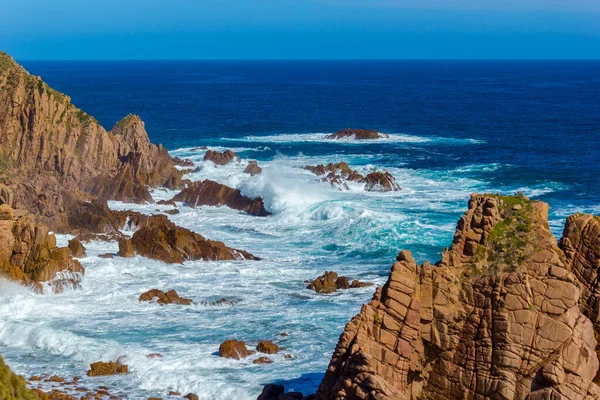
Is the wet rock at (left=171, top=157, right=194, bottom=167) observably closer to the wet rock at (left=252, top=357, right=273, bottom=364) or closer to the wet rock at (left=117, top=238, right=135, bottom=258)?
the wet rock at (left=117, top=238, right=135, bottom=258)

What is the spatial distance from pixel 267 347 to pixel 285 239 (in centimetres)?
2377

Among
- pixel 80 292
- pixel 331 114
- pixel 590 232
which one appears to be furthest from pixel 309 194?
pixel 331 114

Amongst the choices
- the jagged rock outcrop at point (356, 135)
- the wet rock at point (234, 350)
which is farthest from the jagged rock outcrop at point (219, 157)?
the wet rock at point (234, 350)

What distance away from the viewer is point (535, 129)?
120938mm

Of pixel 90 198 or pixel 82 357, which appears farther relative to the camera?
pixel 90 198

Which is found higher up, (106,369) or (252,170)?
(252,170)

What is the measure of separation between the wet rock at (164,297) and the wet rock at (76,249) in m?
9.32

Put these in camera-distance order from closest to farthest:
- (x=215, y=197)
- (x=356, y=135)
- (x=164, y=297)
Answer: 1. (x=164, y=297)
2. (x=215, y=197)
3. (x=356, y=135)

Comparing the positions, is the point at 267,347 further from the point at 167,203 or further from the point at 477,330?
the point at 167,203

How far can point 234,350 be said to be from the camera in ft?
105

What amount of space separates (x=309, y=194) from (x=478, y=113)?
287 feet

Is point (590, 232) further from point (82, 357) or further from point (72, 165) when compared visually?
point (72, 165)

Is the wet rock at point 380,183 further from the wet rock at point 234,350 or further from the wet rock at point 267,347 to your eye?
the wet rock at point 234,350

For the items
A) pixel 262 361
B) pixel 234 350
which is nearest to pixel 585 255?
pixel 262 361
